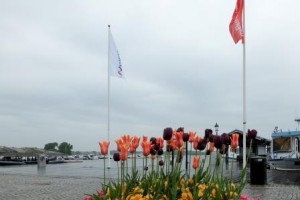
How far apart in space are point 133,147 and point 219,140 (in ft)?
3.03

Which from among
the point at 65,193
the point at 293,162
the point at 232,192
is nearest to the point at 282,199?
the point at 65,193

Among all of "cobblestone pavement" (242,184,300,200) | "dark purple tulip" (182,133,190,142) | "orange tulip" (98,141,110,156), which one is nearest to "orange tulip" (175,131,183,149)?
"dark purple tulip" (182,133,190,142)

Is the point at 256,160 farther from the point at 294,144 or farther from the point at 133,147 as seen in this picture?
the point at 294,144

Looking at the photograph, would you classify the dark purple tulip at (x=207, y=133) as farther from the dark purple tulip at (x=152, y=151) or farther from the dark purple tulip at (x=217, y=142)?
the dark purple tulip at (x=152, y=151)

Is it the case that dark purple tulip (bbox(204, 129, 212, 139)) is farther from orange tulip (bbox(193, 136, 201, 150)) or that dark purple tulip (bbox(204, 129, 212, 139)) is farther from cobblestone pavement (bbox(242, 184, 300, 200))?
cobblestone pavement (bbox(242, 184, 300, 200))

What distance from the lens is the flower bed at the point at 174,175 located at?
16.6ft

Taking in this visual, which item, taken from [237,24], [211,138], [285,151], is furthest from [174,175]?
[285,151]

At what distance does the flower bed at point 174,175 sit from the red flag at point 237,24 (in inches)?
484

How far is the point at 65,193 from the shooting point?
1577 cm

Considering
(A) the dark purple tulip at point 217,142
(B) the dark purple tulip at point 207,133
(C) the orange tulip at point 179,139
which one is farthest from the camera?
(B) the dark purple tulip at point 207,133

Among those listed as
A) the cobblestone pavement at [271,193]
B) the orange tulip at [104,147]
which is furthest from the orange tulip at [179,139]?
the cobblestone pavement at [271,193]

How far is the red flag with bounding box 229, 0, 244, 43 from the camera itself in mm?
17344

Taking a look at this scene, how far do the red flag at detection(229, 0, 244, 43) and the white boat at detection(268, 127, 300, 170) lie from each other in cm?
1730

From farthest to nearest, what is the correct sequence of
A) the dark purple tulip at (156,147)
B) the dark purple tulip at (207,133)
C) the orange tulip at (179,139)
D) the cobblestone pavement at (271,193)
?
the cobblestone pavement at (271,193) < the dark purple tulip at (156,147) < the dark purple tulip at (207,133) < the orange tulip at (179,139)
